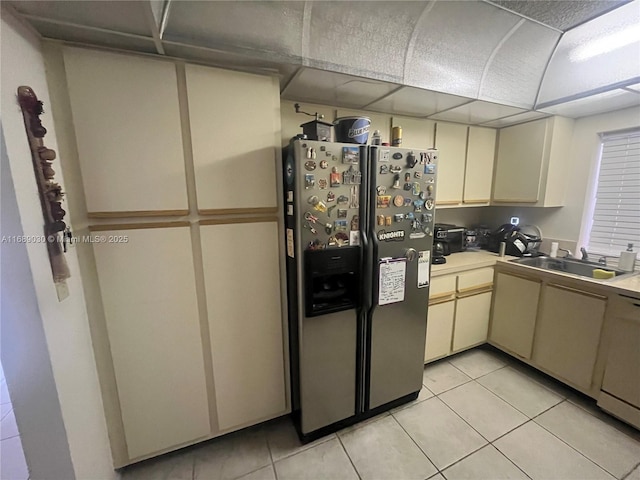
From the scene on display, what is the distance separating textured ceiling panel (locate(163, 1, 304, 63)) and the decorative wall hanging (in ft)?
1.85

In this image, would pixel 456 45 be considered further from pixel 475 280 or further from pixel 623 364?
pixel 623 364

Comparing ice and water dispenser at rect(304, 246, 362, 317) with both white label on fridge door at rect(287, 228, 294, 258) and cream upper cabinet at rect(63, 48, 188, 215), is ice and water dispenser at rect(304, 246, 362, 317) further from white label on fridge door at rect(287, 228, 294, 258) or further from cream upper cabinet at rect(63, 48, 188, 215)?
cream upper cabinet at rect(63, 48, 188, 215)

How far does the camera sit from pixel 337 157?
1349mm

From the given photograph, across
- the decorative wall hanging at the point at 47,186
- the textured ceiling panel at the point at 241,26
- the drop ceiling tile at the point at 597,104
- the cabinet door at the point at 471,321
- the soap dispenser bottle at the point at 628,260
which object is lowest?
the cabinet door at the point at 471,321

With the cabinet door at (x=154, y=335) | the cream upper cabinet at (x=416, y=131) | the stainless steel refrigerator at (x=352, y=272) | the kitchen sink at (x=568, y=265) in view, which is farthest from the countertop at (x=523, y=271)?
the cabinet door at (x=154, y=335)

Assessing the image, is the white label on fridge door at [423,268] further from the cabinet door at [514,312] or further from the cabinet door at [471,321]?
the cabinet door at [514,312]

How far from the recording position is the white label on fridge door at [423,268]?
1.67 m

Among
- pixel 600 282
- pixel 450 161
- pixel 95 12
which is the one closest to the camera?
pixel 95 12

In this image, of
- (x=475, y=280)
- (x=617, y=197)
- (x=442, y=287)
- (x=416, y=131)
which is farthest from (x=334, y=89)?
(x=617, y=197)

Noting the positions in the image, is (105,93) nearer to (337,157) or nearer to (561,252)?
(337,157)

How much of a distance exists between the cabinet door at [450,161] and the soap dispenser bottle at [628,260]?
1.20 metres

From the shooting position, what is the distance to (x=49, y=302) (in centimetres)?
94

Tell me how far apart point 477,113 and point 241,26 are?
190 cm

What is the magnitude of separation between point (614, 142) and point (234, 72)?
296cm
